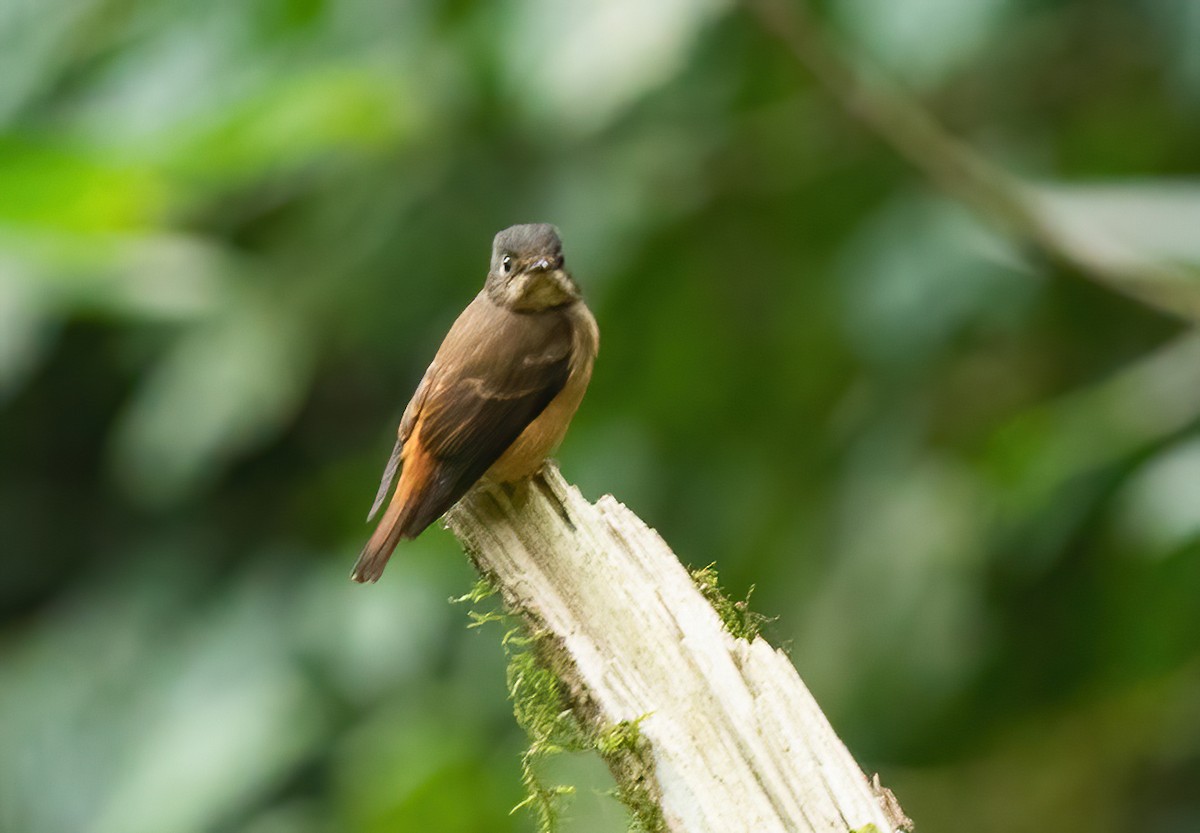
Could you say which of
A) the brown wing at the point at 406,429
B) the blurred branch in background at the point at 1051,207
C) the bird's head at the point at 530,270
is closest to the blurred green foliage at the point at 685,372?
the blurred branch in background at the point at 1051,207

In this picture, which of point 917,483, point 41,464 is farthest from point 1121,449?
point 41,464

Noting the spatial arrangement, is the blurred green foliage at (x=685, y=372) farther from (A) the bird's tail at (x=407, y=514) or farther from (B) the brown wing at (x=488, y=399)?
(A) the bird's tail at (x=407, y=514)

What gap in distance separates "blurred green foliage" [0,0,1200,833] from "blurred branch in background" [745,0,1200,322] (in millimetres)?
A: 24

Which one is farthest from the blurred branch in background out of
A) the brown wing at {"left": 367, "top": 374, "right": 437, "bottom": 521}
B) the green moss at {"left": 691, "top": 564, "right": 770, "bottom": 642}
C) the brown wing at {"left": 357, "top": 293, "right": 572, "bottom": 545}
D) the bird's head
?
the green moss at {"left": 691, "top": 564, "right": 770, "bottom": 642}

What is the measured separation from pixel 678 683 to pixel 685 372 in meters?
2.63

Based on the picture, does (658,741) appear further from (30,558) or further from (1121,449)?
(30,558)

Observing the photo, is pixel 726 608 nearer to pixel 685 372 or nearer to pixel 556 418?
pixel 556 418

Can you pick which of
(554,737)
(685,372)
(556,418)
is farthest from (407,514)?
(685,372)

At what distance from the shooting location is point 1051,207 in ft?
14.5

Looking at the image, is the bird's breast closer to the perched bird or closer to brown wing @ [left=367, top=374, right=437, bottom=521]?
the perched bird

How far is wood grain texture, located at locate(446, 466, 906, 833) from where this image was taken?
249 cm

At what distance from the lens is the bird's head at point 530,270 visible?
146 inches

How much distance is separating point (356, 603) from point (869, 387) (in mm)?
1772

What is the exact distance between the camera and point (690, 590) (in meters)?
2.81
